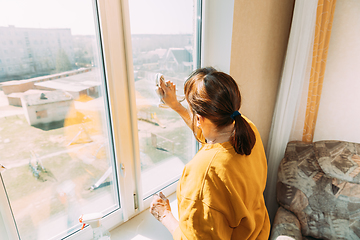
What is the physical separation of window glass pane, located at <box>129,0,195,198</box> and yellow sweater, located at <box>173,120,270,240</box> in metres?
0.47

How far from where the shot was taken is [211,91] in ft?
2.26

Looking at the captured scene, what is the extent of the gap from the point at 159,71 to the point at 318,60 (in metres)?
1.30

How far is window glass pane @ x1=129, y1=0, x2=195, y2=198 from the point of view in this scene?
1.05 m

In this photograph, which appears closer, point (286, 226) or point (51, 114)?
point (51, 114)

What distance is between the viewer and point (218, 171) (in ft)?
2.24

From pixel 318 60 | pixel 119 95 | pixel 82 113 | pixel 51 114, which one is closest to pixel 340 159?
pixel 318 60

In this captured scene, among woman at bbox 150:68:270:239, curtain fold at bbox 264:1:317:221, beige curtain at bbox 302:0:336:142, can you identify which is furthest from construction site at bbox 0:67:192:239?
beige curtain at bbox 302:0:336:142

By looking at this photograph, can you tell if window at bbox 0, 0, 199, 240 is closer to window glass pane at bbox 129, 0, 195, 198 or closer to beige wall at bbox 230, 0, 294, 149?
window glass pane at bbox 129, 0, 195, 198

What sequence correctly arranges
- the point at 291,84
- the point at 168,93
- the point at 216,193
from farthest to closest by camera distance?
the point at 291,84 → the point at 168,93 → the point at 216,193

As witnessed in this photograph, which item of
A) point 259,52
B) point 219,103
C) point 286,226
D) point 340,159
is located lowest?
point 286,226

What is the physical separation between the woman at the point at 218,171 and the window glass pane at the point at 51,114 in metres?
0.45

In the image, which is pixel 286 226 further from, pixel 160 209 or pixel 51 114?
pixel 51 114

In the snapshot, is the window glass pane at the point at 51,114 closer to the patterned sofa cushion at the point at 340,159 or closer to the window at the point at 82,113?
the window at the point at 82,113

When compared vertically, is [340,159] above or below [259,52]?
below
